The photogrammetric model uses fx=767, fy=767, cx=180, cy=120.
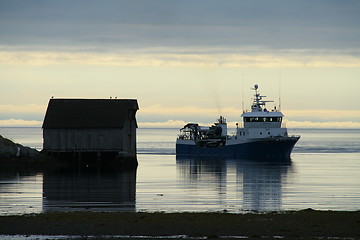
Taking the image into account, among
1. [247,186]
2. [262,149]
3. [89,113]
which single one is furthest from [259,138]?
[247,186]

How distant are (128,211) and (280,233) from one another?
7.87 metres

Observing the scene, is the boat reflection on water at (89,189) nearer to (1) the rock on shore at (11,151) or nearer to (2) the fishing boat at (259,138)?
(1) the rock on shore at (11,151)

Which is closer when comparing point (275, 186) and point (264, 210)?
point (264, 210)

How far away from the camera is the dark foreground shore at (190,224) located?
2412cm

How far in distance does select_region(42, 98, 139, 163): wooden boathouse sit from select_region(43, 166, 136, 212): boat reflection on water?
80.5 inches

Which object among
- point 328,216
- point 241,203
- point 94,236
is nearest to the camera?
point 94,236

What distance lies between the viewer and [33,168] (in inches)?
2319

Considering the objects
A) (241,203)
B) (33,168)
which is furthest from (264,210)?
(33,168)

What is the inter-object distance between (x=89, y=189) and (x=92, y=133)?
2047cm

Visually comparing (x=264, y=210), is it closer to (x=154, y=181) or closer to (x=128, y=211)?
(x=128, y=211)

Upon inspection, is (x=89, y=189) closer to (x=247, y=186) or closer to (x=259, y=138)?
(x=247, y=186)

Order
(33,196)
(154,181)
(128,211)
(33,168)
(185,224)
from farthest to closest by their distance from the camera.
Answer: (33,168) → (154,181) → (33,196) → (128,211) → (185,224)

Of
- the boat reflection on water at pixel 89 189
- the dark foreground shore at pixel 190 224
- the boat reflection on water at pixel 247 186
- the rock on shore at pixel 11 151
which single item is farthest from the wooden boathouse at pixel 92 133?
the dark foreground shore at pixel 190 224

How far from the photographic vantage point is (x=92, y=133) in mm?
61531
